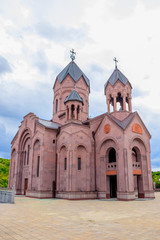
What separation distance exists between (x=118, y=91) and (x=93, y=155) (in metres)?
9.35

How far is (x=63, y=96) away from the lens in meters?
31.4

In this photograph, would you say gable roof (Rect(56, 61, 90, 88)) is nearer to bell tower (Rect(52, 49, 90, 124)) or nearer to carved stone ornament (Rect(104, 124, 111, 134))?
bell tower (Rect(52, 49, 90, 124))

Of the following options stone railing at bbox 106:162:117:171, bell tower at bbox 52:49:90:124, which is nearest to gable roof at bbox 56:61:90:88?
bell tower at bbox 52:49:90:124

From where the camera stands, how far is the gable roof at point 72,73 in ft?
105

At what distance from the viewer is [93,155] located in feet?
77.1

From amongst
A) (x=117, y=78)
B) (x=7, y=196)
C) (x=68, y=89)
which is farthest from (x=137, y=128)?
(x=7, y=196)

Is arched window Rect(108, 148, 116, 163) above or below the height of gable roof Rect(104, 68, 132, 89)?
below

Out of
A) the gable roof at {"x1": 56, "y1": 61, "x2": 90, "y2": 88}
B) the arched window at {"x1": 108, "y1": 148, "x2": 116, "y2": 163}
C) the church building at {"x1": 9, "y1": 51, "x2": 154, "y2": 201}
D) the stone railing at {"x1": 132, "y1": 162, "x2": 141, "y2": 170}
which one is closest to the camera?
the church building at {"x1": 9, "y1": 51, "x2": 154, "y2": 201}

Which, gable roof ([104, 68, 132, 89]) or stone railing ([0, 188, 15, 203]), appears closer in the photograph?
stone railing ([0, 188, 15, 203])

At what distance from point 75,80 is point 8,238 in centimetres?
2776

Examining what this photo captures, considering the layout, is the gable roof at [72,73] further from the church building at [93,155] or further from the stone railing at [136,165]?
the stone railing at [136,165]

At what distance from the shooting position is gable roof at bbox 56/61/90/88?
105 ft

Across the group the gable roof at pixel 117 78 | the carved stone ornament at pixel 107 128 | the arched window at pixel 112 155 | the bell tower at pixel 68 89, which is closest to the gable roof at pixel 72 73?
the bell tower at pixel 68 89

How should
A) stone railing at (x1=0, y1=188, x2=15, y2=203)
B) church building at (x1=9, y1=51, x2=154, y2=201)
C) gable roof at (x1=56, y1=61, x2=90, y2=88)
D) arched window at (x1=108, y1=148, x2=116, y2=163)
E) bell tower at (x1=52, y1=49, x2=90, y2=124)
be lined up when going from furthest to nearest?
1. gable roof at (x1=56, y1=61, x2=90, y2=88)
2. bell tower at (x1=52, y1=49, x2=90, y2=124)
3. arched window at (x1=108, y1=148, x2=116, y2=163)
4. church building at (x1=9, y1=51, x2=154, y2=201)
5. stone railing at (x1=0, y1=188, x2=15, y2=203)
